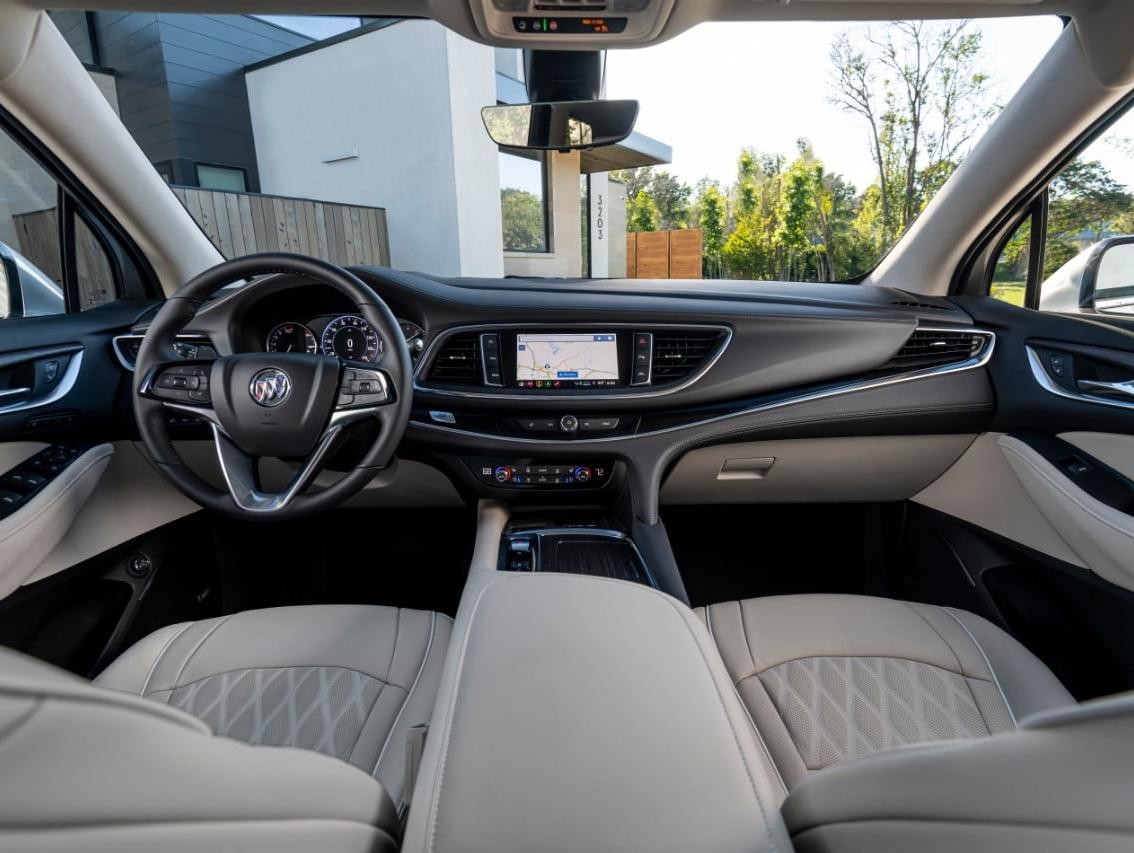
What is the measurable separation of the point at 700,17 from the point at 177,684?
72.9 inches

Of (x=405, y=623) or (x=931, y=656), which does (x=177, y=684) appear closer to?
(x=405, y=623)

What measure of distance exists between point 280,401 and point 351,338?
0.42 meters

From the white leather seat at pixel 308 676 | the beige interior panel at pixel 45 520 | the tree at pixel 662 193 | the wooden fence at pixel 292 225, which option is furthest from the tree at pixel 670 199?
the wooden fence at pixel 292 225

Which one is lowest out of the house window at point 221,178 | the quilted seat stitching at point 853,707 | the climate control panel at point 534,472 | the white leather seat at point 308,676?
the quilted seat stitching at point 853,707

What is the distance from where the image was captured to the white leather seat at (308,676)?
117cm

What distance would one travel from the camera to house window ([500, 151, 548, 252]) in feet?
9.87

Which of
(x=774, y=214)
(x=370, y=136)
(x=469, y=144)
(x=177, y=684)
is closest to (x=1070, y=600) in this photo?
(x=774, y=214)

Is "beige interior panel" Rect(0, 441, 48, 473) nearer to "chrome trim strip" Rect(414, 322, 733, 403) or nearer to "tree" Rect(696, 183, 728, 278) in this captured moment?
"chrome trim strip" Rect(414, 322, 733, 403)

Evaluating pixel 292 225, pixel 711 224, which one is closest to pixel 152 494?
pixel 711 224

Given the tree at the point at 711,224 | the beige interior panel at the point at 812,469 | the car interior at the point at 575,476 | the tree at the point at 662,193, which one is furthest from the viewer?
the tree at the point at 662,193

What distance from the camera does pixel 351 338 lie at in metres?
1.81

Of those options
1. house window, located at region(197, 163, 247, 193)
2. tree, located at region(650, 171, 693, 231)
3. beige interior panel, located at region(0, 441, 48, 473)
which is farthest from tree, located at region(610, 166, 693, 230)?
house window, located at region(197, 163, 247, 193)

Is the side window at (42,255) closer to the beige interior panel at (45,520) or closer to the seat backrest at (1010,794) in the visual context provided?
the beige interior panel at (45,520)

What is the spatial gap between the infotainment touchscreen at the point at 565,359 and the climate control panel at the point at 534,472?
236mm
